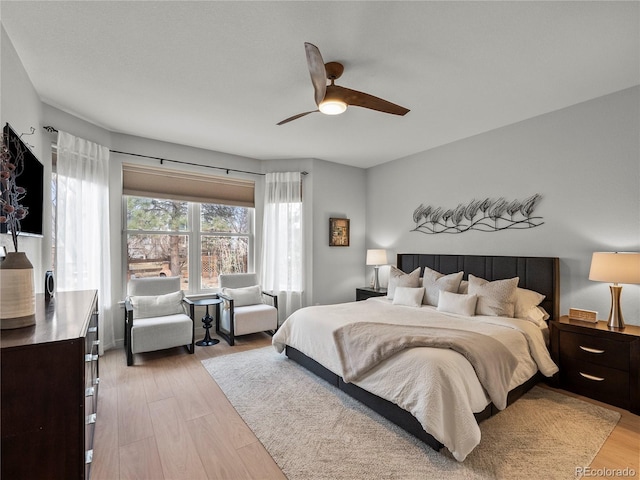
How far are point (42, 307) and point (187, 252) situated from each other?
8.88 feet

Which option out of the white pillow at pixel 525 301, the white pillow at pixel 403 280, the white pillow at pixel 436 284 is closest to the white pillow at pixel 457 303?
the white pillow at pixel 436 284

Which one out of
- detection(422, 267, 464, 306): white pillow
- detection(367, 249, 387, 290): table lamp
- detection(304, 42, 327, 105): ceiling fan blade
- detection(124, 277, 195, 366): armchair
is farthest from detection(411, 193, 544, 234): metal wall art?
detection(124, 277, 195, 366): armchair

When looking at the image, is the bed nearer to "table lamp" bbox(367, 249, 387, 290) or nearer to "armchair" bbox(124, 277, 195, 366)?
"table lamp" bbox(367, 249, 387, 290)

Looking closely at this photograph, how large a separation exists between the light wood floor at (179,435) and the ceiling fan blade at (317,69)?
248 cm

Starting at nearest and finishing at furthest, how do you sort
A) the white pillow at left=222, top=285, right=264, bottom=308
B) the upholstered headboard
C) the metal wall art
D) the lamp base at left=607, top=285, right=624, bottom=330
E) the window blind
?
the lamp base at left=607, top=285, right=624, bottom=330 → the upholstered headboard → the metal wall art → the window blind → the white pillow at left=222, top=285, right=264, bottom=308

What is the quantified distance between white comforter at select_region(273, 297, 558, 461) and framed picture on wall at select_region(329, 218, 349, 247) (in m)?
1.86

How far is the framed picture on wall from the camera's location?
5316 millimetres

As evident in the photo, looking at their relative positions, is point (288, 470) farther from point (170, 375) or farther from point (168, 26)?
point (168, 26)

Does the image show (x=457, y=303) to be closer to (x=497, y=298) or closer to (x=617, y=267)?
(x=497, y=298)

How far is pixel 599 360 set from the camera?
8.73 ft

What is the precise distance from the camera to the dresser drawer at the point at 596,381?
2539 mm

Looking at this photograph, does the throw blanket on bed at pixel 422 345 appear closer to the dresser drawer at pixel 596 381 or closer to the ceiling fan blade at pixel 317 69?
the dresser drawer at pixel 596 381

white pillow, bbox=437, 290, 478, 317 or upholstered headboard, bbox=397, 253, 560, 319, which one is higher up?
upholstered headboard, bbox=397, 253, 560, 319

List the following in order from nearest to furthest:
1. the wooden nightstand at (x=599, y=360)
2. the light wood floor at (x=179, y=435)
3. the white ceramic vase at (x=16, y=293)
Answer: the white ceramic vase at (x=16, y=293) < the light wood floor at (x=179, y=435) < the wooden nightstand at (x=599, y=360)
